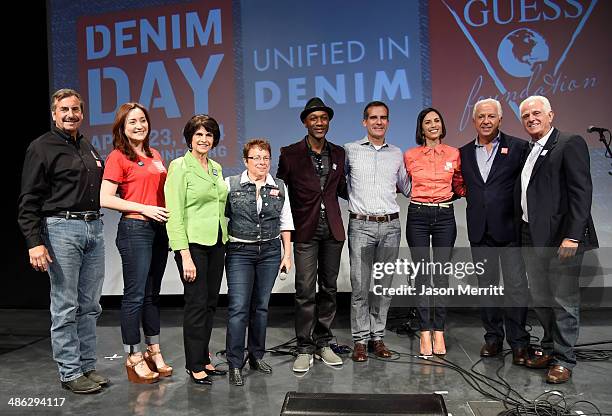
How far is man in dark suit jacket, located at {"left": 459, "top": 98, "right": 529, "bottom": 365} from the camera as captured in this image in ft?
→ 10.3

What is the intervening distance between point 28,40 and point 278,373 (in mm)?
4339

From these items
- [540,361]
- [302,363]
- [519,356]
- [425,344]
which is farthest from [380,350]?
[540,361]

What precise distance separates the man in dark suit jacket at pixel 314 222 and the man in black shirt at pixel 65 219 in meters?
1.20

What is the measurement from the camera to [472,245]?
3316mm

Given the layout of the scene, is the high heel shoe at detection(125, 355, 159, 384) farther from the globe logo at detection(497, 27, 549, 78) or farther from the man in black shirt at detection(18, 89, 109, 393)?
the globe logo at detection(497, 27, 549, 78)

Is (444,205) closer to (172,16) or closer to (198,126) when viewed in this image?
(198,126)

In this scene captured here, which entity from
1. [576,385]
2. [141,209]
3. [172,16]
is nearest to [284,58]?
[172,16]

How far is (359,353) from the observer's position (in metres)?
3.30

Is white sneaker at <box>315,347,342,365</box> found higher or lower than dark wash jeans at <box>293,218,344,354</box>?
lower

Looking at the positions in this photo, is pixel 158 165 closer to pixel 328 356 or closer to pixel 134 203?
pixel 134 203

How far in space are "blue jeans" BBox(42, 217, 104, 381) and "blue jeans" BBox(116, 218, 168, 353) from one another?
160 millimetres

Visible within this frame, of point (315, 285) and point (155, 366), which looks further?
point (315, 285)

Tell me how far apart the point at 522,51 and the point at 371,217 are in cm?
238

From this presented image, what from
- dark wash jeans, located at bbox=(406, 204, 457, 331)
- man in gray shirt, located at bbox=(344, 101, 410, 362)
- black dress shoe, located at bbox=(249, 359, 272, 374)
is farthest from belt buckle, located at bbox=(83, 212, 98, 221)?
dark wash jeans, located at bbox=(406, 204, 457, 331)
